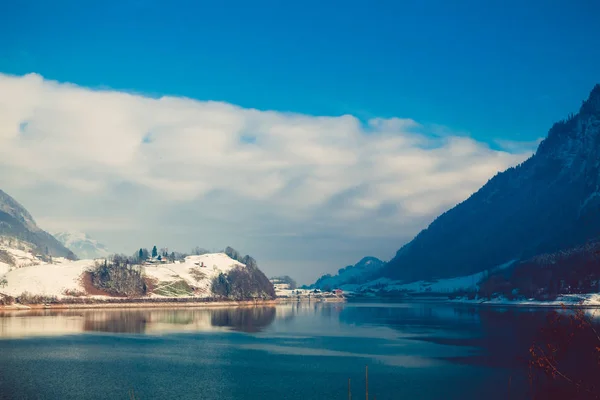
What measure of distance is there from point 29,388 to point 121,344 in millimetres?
45217

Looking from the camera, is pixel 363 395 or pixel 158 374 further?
pixel 158 374

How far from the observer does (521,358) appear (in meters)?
87.2

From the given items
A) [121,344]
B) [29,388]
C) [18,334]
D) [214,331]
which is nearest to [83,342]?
[121,344]

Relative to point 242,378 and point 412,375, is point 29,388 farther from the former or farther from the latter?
point 412,375

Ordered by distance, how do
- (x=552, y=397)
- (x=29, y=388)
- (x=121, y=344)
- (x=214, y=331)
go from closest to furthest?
(x=552, y=397) → (x=29, y=388) → (x=121, y=344) → (x=214, y=331)

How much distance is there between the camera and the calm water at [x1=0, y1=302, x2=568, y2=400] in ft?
208

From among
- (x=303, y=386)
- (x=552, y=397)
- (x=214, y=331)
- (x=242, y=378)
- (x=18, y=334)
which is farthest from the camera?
(x=214, y=331)

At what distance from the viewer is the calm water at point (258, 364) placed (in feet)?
208

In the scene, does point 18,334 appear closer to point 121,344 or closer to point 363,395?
Result: point 121,344

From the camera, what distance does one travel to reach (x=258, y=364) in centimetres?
8394

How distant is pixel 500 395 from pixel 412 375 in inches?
589

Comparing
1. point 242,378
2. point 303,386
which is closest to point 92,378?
point 242,378

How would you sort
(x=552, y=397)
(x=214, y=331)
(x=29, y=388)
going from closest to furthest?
(x=552, y=397)
(x=29, y=388)
(x=214, y=331)

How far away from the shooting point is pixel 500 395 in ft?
198
